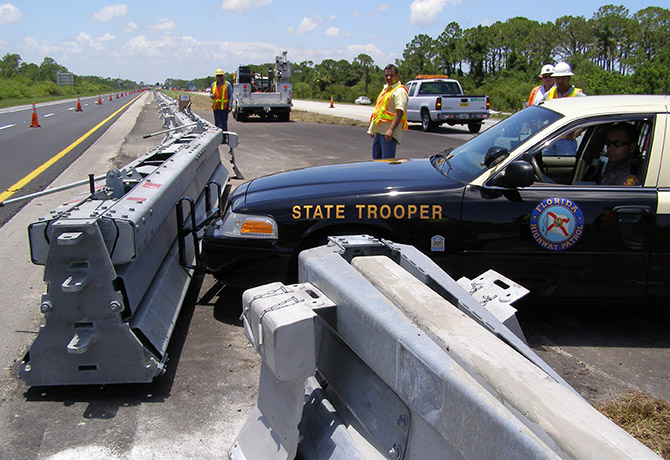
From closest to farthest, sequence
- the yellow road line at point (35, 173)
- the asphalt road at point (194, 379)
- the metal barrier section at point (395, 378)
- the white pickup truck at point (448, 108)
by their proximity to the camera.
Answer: the metal barrier section at point (395, 378), the asphalt road at point (194, 379), the yellow road line at point (35, 173), the white pickup truck at point (448, 108)

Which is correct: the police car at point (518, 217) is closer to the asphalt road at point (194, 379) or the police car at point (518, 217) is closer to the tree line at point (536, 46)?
the asphalt road at point (194, 379)

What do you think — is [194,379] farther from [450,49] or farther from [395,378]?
[450,49]

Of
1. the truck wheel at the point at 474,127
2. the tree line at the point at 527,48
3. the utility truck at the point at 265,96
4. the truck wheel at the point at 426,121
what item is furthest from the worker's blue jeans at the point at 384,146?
the tree line at the point at 527,48

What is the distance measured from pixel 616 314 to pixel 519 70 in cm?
6289

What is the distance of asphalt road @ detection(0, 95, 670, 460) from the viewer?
2.65m

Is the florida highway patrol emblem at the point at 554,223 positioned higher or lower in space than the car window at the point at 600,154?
lower

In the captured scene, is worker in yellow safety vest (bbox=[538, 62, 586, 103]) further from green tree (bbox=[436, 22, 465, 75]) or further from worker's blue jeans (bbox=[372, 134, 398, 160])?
green tree (bbox=[436, 22, 465, 75])

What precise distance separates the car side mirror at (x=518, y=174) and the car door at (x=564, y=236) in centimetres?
10

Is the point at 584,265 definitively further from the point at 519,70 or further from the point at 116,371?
the point at 519,70

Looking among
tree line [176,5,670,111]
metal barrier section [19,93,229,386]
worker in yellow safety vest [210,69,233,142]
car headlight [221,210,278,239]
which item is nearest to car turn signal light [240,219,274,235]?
car headlight [221,210,278,239]

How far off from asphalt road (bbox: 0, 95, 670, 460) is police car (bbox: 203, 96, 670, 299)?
0.29 meters

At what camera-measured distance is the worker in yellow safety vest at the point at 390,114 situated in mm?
7266

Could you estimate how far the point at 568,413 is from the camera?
129 cm

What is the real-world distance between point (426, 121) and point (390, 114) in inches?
533
